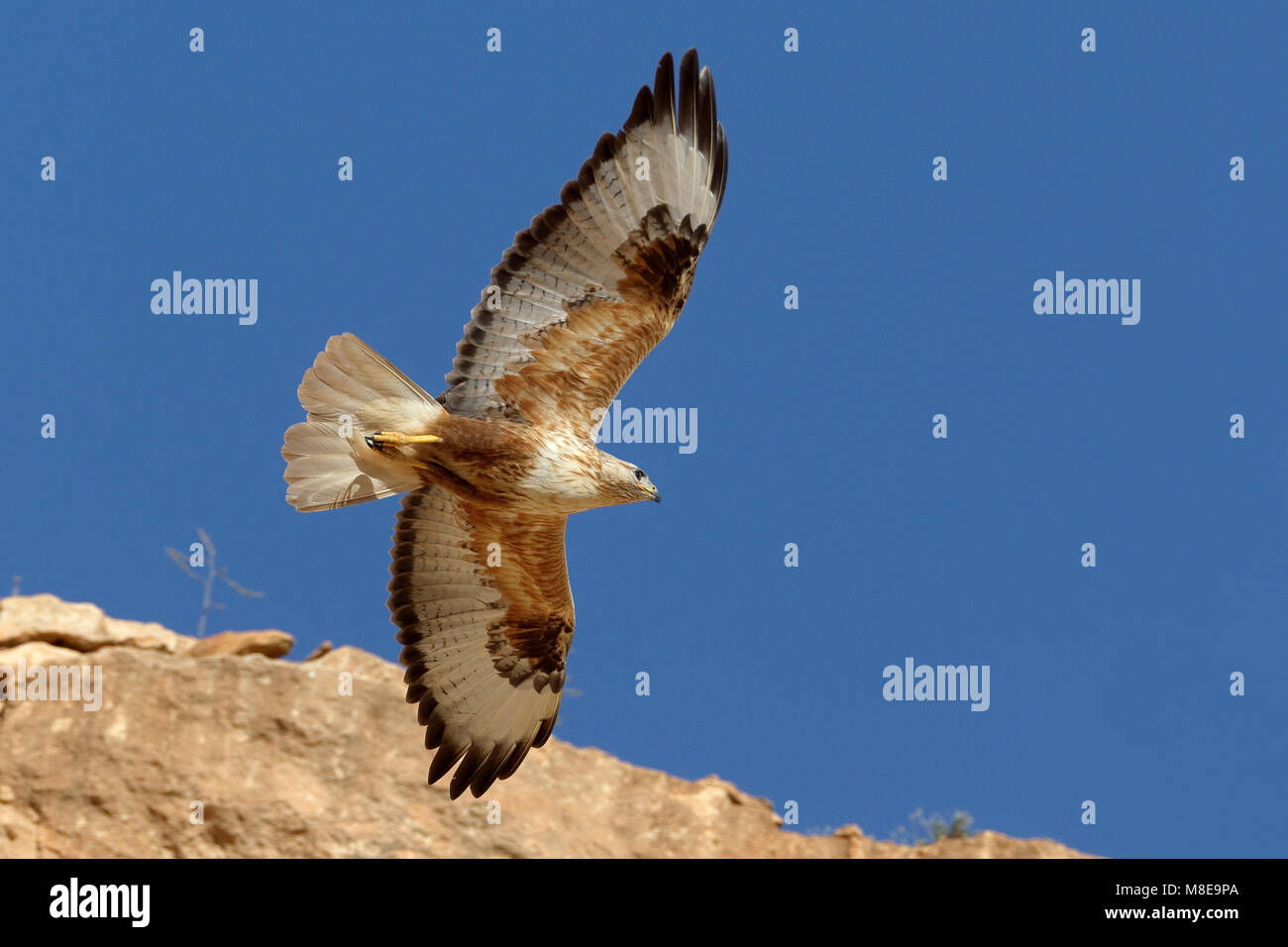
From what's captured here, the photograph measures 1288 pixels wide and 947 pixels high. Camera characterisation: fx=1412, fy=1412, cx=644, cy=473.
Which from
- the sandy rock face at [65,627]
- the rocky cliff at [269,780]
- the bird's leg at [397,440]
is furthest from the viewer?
the sandy rock face at [65,627]

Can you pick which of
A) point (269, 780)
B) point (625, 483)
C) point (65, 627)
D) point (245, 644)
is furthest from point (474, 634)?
point (65, 627)

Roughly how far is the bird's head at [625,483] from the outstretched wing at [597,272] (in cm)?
47

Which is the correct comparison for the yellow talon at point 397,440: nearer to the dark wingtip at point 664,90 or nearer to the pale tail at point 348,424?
the pale tail at point 348,424

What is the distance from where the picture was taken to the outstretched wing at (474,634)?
866 centimetres

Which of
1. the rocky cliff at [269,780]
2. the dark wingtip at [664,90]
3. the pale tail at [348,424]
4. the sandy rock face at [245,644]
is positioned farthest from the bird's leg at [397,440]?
the sandy rock face at [245,644]

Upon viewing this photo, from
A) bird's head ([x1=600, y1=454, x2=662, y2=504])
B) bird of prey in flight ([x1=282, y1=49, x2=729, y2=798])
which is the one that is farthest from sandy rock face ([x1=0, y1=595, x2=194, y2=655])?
bird's head ([x1=600, y1=454, x2=662, y2=504])

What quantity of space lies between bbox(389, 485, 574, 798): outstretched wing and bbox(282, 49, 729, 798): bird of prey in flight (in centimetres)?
2

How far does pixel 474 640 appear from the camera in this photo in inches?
347

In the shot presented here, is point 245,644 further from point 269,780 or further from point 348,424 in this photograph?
point 348,424

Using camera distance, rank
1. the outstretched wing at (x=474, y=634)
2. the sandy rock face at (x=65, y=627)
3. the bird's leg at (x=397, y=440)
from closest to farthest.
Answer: the bird's leg at (x=397, y=440) < the outstretched wing at (x=474, y=634) < the sandy rock face at (x=65, y=627)

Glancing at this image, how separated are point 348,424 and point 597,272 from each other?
1.65 metres

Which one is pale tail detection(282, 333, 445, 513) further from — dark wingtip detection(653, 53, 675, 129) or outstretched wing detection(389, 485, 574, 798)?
dark wingtip detection(653, 53, 675, 129)

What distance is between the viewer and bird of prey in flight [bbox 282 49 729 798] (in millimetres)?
7691
